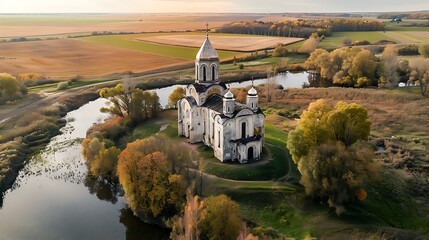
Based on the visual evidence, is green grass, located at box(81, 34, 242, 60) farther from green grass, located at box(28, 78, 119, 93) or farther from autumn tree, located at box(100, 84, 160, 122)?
autumn tree, located at box(100, 84, 160, 122)

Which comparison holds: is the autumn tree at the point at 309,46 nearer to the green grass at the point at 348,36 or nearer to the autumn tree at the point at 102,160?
the green grass at the point at 348,36

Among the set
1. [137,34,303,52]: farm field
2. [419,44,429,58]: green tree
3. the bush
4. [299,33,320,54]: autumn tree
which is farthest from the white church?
[299,33,320,54]: autumn tree

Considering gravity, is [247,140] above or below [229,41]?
below

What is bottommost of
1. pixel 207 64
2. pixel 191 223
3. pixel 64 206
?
pixel 64 206

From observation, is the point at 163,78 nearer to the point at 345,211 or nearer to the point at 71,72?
the point at 71,72

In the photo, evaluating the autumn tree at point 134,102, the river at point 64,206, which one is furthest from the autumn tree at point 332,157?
the autumn tree at point 134,102

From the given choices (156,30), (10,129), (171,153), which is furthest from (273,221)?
(156,30)

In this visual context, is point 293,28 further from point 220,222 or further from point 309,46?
point 220,222

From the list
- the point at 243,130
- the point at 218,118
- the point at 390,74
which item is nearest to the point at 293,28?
the point at 390,74
